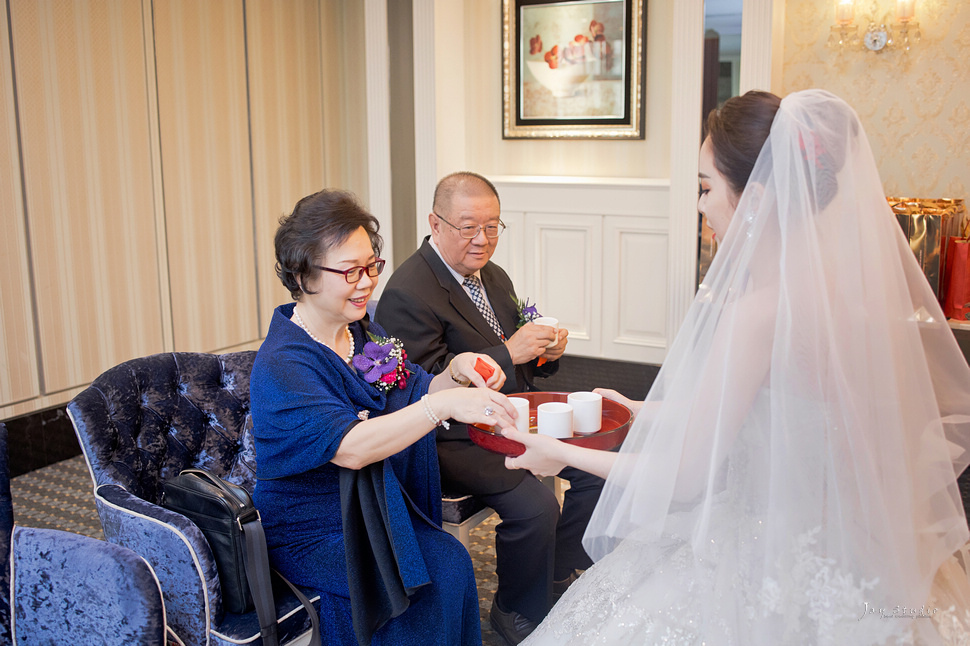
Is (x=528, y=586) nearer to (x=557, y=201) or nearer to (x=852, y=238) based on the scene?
(x=852, y=238)

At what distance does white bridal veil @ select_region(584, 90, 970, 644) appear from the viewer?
62.4 inches

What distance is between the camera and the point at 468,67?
5738 mm

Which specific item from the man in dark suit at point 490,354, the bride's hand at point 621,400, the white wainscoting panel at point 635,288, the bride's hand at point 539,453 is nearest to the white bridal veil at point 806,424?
the bride's hand at point 539,453

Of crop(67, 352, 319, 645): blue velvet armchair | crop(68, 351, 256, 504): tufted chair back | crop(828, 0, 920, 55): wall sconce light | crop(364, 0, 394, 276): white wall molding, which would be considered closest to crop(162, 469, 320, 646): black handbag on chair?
crop(67, 352, 319, 645): blue velvet armchair

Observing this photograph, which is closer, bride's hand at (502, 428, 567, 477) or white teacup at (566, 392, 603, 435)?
bride's hand at (502, 428, 567, 477)

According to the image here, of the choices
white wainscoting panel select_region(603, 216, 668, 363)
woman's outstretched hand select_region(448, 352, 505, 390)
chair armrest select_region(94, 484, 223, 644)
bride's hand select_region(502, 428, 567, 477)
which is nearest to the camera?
chair armrest select_region(94, 484, 223, 644)

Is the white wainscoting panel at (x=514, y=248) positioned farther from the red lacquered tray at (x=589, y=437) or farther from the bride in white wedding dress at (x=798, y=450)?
the bride in white wedding dress at (x=798, y=450)

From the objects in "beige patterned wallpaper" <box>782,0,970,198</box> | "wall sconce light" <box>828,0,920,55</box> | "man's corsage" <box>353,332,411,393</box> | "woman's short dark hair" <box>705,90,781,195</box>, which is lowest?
"man's corsage" <box>353,332,411,393</box>

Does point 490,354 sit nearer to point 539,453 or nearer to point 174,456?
point 539,453

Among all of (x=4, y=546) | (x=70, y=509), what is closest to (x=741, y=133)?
(x=4, y=546)

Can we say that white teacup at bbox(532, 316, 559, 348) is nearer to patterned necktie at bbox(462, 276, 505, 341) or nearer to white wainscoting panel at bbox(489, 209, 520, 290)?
patterned necktie at bbox(462, 276, 505, 341)

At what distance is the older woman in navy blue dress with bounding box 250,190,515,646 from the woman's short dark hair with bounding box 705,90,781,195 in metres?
0.77

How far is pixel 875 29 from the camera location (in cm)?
482

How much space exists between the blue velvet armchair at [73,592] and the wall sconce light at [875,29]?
473cm
